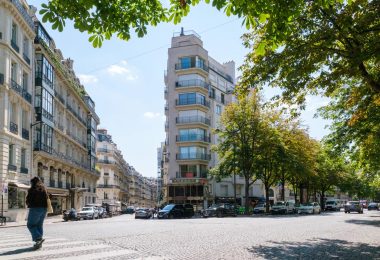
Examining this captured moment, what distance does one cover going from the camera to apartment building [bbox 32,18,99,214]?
41.6 meters

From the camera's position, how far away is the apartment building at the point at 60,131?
4156 centimetres

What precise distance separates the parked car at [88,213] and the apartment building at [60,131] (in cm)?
407

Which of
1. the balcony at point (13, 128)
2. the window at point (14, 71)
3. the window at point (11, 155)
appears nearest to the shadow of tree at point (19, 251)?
the window at point (11, 155)

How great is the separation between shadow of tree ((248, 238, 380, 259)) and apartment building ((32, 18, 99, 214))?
30.7 meters

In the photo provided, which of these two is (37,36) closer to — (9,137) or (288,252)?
(9,137)

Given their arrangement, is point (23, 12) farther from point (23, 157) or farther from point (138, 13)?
point (138, 13)

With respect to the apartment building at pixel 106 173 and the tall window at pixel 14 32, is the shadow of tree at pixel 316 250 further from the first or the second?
the apartment building at pixel 106 173

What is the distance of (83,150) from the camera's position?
65062mm

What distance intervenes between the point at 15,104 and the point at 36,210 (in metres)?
28.9

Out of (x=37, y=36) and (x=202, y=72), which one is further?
(x=202, y=72)

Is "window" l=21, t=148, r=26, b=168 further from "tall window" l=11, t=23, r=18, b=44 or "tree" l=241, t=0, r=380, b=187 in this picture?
"tree" l=241, t=0, r=380, b=187

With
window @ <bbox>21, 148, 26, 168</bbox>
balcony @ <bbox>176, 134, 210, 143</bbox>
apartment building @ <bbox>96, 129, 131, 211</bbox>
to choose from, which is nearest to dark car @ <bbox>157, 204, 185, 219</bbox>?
window @ <bbox>21, 148, 26, 168</bbox>

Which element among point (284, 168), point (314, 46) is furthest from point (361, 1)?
point (284, 168)

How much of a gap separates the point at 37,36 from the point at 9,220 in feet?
57.0
